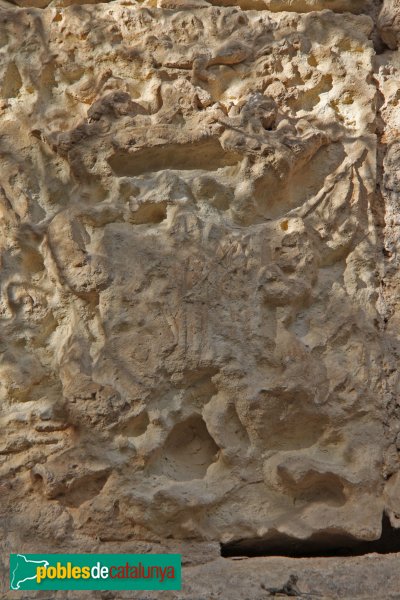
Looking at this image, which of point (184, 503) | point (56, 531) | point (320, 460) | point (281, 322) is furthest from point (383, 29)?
point (56, 531)

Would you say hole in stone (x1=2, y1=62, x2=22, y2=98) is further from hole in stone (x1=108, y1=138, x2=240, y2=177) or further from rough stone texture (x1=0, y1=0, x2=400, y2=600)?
hole in stone (x1=108, y1=138, x2=240, y2=177)

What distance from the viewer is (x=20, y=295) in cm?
225

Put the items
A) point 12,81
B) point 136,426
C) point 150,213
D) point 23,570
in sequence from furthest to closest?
1. point 12,81
2. point 150,213
3. point 136,426
4. point 23,570

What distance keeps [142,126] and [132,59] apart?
0.26m

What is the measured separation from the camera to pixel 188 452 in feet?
7.13

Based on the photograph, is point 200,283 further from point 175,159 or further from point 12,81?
point 12,81

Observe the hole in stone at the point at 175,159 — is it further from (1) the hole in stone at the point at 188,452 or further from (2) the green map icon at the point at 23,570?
(2) the green map icon at the point at 23,570

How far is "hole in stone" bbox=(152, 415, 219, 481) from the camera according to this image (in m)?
2.13

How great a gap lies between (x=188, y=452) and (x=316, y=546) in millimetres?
428

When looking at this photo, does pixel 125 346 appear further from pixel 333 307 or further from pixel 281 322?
pixel 333 307

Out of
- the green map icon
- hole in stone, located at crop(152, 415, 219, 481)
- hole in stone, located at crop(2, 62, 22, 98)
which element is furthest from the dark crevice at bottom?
hole in stone, located at crop(2, 62, 22, 98)

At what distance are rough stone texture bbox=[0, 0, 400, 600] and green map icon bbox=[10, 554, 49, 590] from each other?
2.6 inches

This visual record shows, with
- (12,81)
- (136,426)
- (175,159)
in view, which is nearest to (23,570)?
(136,426)

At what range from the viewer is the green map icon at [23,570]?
6.40ft
